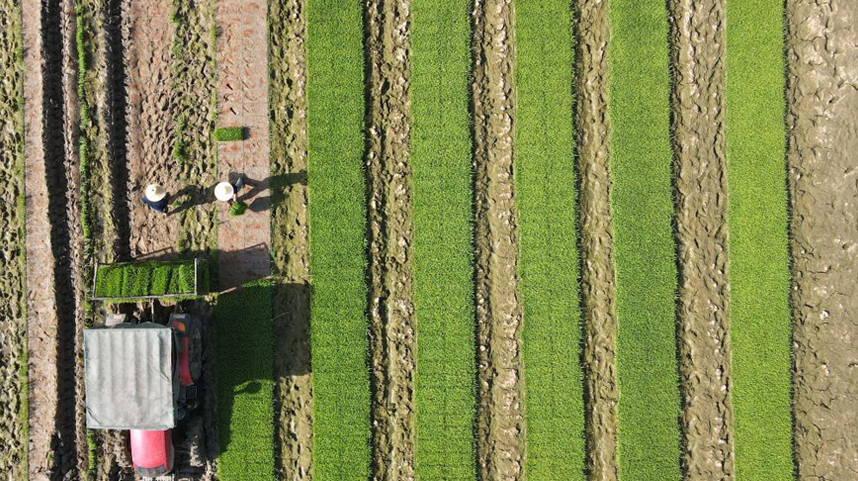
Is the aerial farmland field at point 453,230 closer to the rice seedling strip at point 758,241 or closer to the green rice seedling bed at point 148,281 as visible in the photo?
the rice seedling strip at point 758,241

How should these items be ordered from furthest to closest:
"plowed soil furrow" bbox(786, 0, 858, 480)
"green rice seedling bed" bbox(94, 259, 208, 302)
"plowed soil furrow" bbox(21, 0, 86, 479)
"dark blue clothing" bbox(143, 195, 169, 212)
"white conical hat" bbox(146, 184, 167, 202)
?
"plowed soil furrow" bbox(786, 0, 858, 480), "plowed soil furrow" bbox(21, 0, 86, 479), "dark blue clothing" bbox(143, 195, 169, 212), "white conical hat" bbox(146, 184, 167, 202), "green rice seedling bed" bbox(94, 259, 208, 302)

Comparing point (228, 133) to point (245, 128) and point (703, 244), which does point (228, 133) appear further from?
point (703, 244)

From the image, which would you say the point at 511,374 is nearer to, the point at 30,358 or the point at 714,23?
the point at 714,23

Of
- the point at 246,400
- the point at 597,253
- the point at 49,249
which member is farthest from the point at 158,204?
the point at 597,253

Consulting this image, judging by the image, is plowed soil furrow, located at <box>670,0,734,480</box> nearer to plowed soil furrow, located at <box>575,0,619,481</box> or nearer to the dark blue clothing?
plowed soil furrow, located at <box>575,0,619,481</box>

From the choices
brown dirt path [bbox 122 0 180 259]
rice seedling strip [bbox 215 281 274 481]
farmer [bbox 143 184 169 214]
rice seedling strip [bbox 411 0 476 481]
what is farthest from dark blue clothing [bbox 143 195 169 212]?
rice seedling strip [bbox 411 0 476 481]
